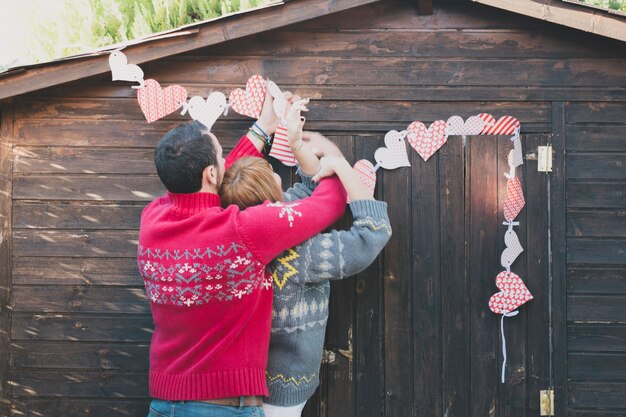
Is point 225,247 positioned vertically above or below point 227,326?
above

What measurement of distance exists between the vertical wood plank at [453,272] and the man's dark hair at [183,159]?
66.0 inches

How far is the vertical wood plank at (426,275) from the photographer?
3904 mm

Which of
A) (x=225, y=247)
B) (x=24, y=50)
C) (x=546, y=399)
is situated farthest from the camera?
(x=24, y=50)

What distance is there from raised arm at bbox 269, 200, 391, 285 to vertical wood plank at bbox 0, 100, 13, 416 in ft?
6.75

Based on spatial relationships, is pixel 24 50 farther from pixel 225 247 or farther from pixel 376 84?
pixel 225 247

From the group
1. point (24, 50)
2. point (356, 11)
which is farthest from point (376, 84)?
point (24, 50)

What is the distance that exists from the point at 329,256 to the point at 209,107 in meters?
1.47

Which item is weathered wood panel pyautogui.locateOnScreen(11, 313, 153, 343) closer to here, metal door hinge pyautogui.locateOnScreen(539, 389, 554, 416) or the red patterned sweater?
the red patterned sweater

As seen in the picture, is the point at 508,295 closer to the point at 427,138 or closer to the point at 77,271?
the point at 427,138

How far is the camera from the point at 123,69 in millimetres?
3783

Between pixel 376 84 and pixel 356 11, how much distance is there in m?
0.48

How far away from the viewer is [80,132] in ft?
13.1

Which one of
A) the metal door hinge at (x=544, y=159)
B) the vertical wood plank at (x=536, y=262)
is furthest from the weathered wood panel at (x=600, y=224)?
the metal door hinge at (x=544, y=159)

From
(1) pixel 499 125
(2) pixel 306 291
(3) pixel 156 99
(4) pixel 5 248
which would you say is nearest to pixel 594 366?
(1) pixel 499 125
